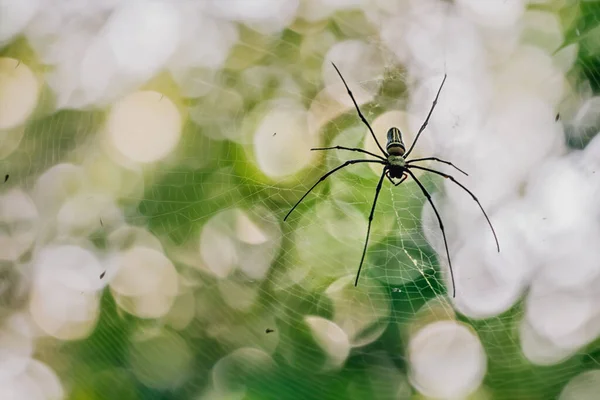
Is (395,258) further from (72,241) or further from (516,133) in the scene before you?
(72,241)

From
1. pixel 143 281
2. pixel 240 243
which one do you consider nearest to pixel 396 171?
pixel 240 243

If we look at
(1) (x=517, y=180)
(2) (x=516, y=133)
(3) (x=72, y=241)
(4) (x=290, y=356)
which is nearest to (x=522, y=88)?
(2) (x=516, y=133)

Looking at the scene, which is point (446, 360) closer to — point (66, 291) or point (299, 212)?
point (299, 212)

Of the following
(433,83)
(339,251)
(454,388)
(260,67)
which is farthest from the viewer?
(260,67)

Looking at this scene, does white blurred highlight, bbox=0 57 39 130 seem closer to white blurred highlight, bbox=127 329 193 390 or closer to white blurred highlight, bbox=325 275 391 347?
white blurred highlight, bbox=127 329 193 390

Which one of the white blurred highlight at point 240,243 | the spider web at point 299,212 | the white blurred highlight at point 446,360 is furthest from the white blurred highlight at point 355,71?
the white blurred highlight at point 446,360

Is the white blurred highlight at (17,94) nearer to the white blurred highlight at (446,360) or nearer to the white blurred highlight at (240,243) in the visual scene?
the white blurred highlight at (240,243)

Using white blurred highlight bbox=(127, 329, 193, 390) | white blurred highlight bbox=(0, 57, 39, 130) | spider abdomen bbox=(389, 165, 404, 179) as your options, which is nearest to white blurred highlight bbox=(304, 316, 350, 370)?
white blurred highlight bbox=(127, 329, 193, 390)
